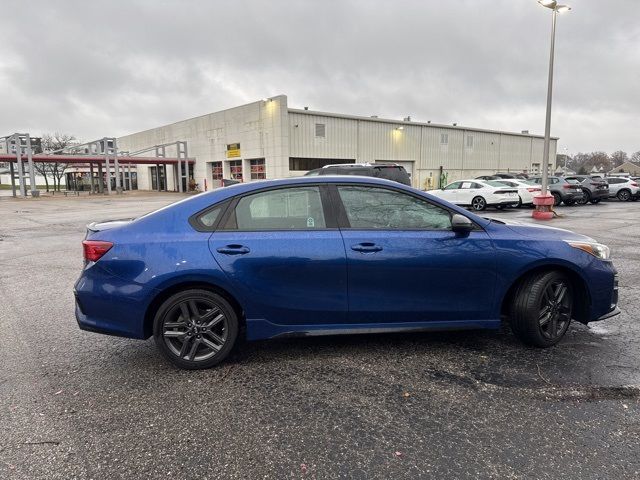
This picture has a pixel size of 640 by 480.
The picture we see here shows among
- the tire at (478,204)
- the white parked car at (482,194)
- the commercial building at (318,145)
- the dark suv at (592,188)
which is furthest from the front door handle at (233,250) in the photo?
the commercial building at (318,145)

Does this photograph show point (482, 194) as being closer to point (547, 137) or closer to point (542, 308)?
point (547, 137)

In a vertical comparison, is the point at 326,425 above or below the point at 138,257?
below

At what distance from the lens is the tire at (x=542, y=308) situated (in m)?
3.79

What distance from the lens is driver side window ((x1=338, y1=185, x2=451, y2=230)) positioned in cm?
374

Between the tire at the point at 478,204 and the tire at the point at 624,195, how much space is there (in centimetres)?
1305

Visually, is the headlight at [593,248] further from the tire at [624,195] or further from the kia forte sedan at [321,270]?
the tire at [624,195]

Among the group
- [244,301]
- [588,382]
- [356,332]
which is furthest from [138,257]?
[588,382]

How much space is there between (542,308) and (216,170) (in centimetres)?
4099

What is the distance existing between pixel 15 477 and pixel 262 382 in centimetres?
160

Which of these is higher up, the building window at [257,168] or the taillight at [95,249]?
the building window at [257,168]

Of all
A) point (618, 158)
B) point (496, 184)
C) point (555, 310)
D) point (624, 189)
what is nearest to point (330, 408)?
point (555, 310)

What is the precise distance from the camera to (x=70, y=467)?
2.42 metres

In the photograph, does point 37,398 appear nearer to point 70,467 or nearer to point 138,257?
point 70,467

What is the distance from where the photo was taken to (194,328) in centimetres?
355
